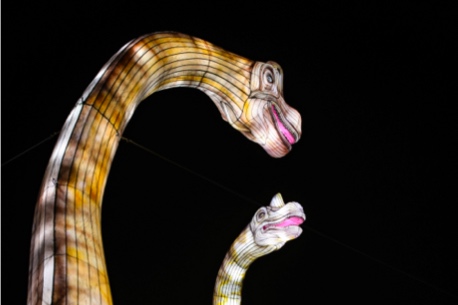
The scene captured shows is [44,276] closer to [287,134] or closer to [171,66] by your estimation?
[171,66]

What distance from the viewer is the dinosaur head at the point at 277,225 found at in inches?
181

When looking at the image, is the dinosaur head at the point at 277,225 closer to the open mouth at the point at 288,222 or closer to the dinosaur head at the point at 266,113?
the open mouth at the point at 288,222

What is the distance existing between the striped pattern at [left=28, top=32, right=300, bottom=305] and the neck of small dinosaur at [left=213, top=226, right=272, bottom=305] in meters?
2.44

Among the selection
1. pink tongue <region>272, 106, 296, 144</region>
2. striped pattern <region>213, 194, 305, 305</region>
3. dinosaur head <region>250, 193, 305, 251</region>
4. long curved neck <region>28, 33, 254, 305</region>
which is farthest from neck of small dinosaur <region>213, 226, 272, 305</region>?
long curved neck <region>28, 33, 254, 305</region>

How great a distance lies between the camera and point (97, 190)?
161 cm

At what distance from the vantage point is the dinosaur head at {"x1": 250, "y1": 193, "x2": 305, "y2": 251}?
4602 millimetres

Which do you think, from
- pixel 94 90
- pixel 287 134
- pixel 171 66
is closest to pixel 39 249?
pixel 94 90

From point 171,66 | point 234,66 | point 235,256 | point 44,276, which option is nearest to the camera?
point 44,276

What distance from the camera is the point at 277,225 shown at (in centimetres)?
461

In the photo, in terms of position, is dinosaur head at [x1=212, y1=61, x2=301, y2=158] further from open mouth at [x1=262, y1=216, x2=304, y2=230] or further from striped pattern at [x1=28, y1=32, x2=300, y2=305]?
open mouth at [x1=262, y1=216, x2=304, y2=230]

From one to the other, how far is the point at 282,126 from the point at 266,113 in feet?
0.45

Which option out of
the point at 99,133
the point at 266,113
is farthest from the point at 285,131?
the point at 99,133

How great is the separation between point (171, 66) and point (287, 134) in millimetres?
811

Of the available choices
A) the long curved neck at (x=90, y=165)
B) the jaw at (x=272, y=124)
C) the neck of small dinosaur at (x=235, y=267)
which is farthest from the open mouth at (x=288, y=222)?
the long curved neck at (x=90, y=165)
